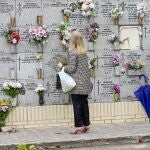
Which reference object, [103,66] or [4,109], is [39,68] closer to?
[4,109]

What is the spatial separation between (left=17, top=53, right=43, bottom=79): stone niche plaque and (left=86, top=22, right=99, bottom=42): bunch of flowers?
105 centimetres

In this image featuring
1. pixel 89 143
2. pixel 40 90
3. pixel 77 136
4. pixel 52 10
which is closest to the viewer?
pixel 89 143

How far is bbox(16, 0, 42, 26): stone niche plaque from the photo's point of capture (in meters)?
8.73

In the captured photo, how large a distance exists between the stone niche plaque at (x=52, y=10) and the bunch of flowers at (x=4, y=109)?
1.62 m

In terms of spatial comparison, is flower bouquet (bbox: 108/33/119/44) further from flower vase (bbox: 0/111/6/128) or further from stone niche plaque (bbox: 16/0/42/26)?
flower vase (bbox: 0/111/6/128)

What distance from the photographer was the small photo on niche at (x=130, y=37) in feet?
30.5

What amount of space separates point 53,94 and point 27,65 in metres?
0.72

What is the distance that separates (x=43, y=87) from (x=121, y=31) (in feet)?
6.09

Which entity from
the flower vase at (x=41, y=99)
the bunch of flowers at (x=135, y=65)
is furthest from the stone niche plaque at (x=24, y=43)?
the bunch of flowers at (x=135, y=65)

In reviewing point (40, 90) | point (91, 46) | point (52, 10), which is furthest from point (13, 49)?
point (91, 46)

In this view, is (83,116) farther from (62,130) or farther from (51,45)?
(51,45)

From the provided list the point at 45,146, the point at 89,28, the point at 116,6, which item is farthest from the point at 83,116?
the point at 116,6

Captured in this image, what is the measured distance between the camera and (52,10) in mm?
8883

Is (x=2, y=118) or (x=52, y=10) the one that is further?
(x=52, y=10)
